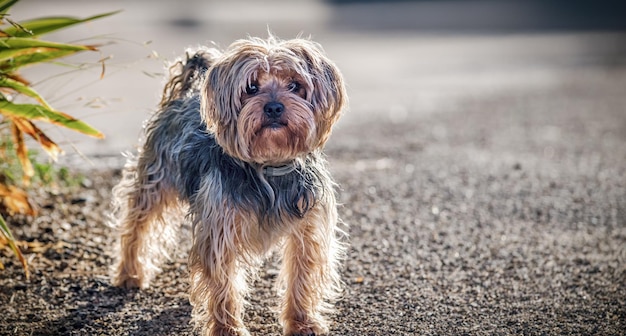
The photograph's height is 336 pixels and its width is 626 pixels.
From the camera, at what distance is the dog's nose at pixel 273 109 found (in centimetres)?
438

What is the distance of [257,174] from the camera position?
4.64 metres

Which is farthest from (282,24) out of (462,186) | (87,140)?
(462,186)

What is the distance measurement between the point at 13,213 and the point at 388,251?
2.99 m

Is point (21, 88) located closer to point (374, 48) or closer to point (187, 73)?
point (187, 73)

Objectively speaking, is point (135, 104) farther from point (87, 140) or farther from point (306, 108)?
point (306, 108)

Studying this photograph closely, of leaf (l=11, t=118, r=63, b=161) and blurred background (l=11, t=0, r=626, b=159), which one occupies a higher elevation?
leaf (l=11, t=118, r=63, b=161)

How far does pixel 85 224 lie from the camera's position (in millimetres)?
6758

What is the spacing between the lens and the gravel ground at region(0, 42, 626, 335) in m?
5.11

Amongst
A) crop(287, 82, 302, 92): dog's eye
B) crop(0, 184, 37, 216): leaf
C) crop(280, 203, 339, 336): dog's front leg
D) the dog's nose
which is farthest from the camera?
crop(0, 184, 37, 216): leaf

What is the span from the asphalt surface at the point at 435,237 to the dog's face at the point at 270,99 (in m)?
1.26

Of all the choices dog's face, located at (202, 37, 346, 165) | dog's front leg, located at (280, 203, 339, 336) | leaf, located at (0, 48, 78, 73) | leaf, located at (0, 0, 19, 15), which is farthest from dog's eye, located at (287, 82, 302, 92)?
leaf, located at (0, 0, 19, 15)

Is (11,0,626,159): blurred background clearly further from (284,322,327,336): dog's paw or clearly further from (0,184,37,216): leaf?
(284,322,327,336): dog's paw

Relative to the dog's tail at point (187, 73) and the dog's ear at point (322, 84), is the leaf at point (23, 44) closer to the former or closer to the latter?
the dog's tail at point (187, 73)

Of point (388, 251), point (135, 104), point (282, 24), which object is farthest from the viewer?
point (282, 24)
